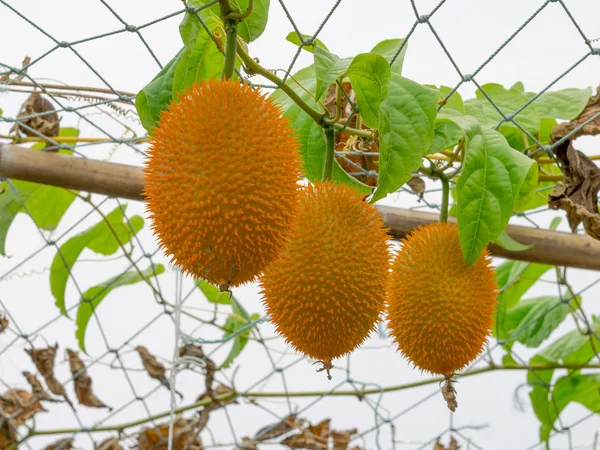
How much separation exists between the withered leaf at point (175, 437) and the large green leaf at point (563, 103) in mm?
1084

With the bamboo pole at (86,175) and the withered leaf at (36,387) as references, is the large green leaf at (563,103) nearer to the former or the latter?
the bamboo pole at (86,175)

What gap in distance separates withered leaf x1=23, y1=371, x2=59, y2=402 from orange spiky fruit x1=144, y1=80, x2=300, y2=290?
1147 mm

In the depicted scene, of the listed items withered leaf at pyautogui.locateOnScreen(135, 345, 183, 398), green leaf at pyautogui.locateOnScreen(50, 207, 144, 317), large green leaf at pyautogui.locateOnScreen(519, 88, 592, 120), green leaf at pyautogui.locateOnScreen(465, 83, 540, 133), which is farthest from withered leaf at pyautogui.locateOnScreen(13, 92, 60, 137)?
large green leaf at pyautogui.locateOnScreen(519, 88, 592, 120)

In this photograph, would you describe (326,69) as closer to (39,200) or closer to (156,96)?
(156,96)

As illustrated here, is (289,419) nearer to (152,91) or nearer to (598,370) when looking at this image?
(598,370)

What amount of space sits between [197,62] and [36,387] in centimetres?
116

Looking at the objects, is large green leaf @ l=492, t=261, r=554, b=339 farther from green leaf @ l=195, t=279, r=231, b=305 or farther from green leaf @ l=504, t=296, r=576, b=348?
green leaf @ l=195, t=279, r=231, b=305

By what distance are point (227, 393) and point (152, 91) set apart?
1.16m

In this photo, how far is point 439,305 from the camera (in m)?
1.02

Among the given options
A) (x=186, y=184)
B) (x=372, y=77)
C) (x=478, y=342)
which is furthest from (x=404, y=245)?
(x=186, y=184)

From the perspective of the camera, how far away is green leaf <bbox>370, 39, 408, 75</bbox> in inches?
38.8

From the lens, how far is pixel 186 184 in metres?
0.74

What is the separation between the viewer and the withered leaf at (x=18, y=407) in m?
1.83

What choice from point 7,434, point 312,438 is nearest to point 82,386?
point 7,434
